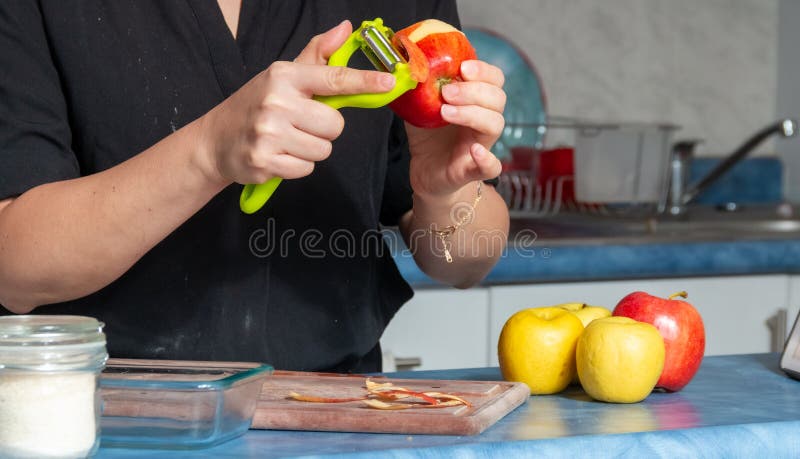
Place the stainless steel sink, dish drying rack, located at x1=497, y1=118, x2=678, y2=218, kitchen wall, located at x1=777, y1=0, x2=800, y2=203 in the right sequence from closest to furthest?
the stainless steel sink, dish drying rack, located at x1=497, y1=118, x2=678, y2=218, kitchen wall, located at x1=777, y1=0, x2=800, y2=203

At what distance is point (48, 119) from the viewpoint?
3.21 ft

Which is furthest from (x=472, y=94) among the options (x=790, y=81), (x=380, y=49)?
(x=790, y=81)

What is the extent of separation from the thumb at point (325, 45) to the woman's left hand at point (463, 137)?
12cm

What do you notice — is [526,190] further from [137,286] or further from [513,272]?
[137,286]

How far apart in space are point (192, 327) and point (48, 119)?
248 millimetres

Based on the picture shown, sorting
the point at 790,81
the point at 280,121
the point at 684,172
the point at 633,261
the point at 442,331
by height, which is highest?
the point at 790,81

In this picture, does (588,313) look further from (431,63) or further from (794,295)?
(794,295)

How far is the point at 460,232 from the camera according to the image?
1161mm

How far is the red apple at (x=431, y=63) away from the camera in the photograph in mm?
902

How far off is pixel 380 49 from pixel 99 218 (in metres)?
0.28

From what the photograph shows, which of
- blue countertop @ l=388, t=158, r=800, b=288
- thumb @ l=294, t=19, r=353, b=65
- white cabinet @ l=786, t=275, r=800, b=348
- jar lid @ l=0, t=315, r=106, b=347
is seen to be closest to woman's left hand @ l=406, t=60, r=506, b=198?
thumb @ l=294, t=19, r=353, b=65

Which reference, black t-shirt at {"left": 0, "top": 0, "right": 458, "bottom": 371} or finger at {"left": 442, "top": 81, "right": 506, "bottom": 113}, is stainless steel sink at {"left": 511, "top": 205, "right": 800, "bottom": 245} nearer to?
black t-shirt at {"left": 0, "top": 0, "right": 458, "bottom": 371}

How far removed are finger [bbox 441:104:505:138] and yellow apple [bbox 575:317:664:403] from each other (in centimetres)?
20

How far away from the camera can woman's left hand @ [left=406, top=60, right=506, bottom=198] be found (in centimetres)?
90
